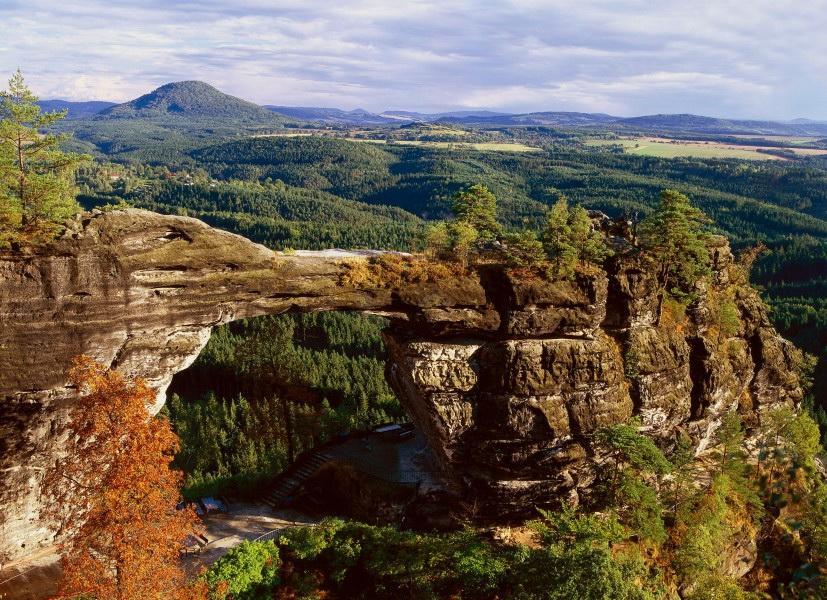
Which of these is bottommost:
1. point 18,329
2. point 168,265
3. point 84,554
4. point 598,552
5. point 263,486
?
point 263,486

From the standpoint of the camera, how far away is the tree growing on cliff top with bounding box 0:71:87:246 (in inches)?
912

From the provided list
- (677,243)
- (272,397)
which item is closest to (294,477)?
(272,397)

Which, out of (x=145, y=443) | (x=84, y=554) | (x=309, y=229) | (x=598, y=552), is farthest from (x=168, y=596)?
(x=309, y=229)

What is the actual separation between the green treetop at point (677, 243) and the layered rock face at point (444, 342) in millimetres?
1603

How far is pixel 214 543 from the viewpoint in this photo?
30328 millimetres

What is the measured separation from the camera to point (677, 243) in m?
33.2

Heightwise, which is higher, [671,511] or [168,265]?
[168,265]

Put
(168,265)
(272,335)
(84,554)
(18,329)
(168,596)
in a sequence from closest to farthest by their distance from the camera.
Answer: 1. (84,554)
2. (168,596)
3. (18,329)
4. (168,265)
5. (272,335)

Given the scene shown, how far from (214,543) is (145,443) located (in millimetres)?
14129

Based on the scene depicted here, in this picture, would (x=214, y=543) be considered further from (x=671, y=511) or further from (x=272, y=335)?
(x=671, y=511)

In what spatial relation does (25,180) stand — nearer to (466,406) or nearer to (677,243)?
(466,406)

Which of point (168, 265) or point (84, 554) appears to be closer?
point (84, 554)

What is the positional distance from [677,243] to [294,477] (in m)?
27.9

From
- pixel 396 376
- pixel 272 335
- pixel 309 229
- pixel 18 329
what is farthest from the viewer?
pixel 309 229
